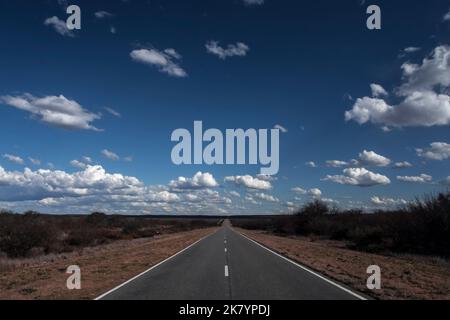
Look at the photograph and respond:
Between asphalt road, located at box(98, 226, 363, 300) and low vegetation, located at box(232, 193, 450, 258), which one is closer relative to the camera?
asphalt road, located at box(98, 226, 363, 300)

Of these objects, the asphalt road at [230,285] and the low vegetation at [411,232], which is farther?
the low vegetation at [411,232]

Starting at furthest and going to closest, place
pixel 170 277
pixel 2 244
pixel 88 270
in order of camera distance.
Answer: pixel 2 244 → pixel 88 270 → pixel 170 277

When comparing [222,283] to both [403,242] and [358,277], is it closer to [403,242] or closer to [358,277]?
[358,277]

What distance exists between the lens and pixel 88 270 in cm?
2022

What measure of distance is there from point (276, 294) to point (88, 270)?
1063 centimetres

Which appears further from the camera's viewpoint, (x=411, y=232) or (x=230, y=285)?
(x=411, y=232)

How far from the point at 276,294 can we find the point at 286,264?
8831 millimetres
